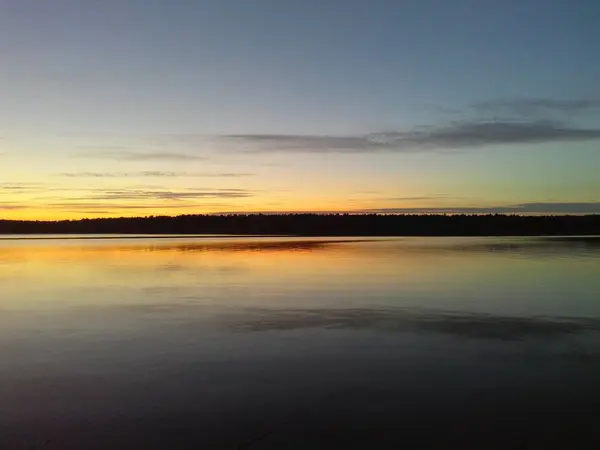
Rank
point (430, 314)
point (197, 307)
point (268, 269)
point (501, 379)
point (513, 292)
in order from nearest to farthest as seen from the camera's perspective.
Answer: point (501, 379)
point (430, 314)
point (197, 307)
point (513, 292)
point (268, 269)

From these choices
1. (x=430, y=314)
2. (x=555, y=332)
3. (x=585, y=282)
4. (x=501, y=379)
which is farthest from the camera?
(x=585, y=282)

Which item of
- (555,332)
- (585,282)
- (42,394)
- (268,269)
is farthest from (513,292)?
(42,394)

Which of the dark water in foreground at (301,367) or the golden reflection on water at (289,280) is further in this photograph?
the golden reflection on water at (289,280)

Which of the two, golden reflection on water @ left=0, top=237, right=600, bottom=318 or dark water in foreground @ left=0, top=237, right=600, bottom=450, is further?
golden reflection on water @ left=0, top=237, right=600, bottom=318

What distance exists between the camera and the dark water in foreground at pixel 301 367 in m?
6.16

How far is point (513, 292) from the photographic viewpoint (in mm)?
16516

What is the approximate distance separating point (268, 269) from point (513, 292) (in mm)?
10405

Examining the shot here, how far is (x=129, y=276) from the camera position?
21797 mm

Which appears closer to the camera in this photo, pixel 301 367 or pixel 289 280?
pixel 301 367

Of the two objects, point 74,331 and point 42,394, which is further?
point 74,331

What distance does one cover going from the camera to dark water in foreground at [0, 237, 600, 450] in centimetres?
616

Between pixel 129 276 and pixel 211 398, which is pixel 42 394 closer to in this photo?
pixel 211 398

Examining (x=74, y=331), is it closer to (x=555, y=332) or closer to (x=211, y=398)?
(x=211, y=398)

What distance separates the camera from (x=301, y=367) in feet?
28.3
